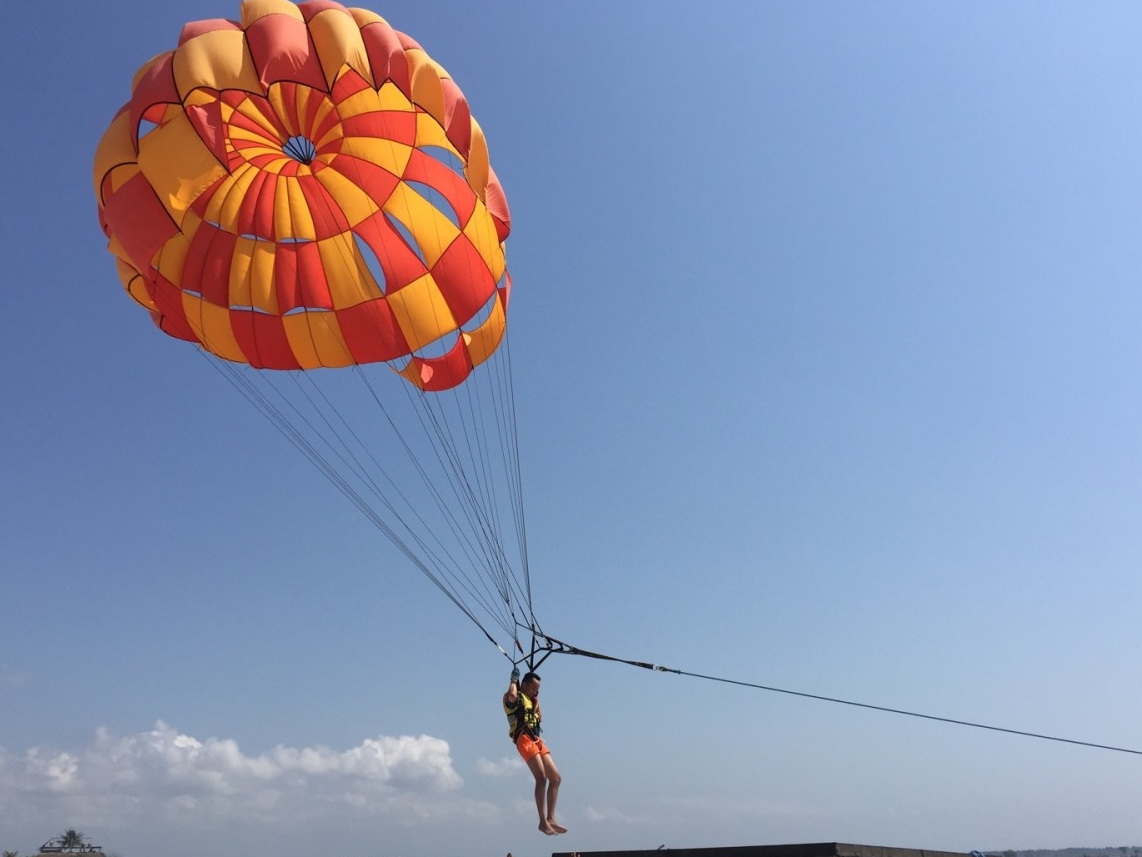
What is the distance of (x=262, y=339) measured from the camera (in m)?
11.2

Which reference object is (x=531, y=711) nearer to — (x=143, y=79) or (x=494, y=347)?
(x=494, y=347)

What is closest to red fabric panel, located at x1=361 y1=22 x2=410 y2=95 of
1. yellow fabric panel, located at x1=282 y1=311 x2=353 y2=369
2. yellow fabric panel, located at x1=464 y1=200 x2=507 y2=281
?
yellow fabric panel, located at x1=464 y1=200 x2=507 y2=281

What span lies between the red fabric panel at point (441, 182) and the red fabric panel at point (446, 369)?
1839mm

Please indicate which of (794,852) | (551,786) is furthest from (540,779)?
(794,852)

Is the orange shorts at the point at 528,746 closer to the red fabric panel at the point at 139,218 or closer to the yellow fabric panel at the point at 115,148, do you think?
the red fabric panel at the point at 139,218

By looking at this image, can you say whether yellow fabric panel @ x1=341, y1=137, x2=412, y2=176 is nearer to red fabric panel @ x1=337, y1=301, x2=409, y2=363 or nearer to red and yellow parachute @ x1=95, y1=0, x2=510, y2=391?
red and yellow parachute @ x1=95, y1=0, x2=510, y2=391

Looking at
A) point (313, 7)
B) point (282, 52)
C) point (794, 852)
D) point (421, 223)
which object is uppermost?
point (313, 7)

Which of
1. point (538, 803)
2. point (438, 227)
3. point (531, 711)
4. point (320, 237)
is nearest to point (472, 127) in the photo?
point (438, 227)

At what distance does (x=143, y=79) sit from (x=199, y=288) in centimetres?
242

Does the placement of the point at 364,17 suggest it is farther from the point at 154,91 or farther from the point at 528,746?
the point at 528,746

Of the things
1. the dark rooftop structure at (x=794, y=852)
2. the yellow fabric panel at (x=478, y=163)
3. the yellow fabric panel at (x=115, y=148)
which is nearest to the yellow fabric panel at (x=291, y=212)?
the yellow fabric panel at (x=115, y=148)

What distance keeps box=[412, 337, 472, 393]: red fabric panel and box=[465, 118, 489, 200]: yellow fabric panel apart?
91.3 inches

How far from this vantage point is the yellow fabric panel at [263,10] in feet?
29.5

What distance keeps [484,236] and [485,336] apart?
1.53 metres
